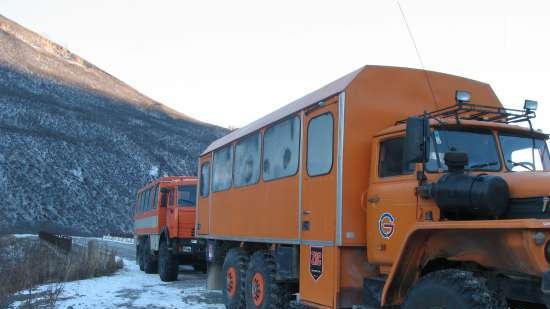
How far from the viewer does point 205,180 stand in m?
12.9

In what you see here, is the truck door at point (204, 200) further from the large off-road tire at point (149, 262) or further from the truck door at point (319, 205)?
the large off-road tire at point (149, 262)

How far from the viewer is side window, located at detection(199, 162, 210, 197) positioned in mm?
12656

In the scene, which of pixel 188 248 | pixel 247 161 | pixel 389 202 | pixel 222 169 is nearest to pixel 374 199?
pixel 389 202

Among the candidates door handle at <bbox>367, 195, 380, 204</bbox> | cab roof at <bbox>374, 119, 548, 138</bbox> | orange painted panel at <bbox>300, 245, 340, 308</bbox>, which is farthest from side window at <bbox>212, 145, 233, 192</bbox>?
cab roof at <bbox>374, 119, 548, 138</bbox>

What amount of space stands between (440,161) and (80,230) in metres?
46.1

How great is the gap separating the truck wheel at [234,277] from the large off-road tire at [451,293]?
4868mm

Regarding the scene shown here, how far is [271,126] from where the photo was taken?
9.41 m

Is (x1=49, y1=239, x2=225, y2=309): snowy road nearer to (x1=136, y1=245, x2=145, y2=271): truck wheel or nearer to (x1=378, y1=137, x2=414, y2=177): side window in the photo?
(x1=136, y1=245, x2=145, y2=271): truck wheel

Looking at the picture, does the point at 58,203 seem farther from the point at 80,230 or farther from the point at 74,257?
the point at 74,257

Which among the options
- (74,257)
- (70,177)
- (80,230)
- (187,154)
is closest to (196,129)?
(187,154)

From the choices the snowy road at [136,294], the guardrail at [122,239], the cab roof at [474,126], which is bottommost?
the snowy road at [136,294]

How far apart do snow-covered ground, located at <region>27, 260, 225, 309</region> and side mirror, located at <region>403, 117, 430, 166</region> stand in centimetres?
635

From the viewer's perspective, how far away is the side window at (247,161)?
32.4 feet

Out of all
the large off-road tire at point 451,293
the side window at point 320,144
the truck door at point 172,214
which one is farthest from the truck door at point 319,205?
the truck door at point 172,214
